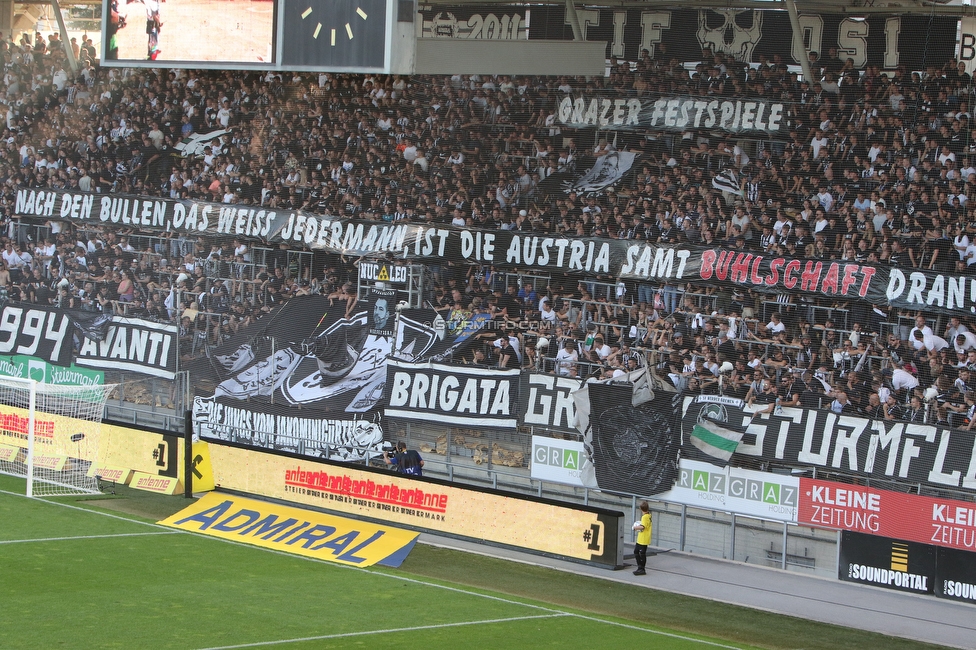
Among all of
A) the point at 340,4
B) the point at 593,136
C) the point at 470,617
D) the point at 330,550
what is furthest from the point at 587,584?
the point at 593,136

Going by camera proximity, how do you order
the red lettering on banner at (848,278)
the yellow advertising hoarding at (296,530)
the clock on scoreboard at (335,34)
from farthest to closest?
the red lettering on banner at (848,278) < the yellow advertising hoarding at (296,530) < the clock on scoreboard at (335,34)

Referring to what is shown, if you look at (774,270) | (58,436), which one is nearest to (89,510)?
(58,436)

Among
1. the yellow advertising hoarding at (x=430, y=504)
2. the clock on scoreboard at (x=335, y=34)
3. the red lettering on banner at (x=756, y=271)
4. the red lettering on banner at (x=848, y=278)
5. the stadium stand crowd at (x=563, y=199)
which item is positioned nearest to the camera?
the clock on scoreboard at (x=335, y=34)

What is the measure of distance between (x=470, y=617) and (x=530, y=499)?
312cm

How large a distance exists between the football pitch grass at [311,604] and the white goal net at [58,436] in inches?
90.7

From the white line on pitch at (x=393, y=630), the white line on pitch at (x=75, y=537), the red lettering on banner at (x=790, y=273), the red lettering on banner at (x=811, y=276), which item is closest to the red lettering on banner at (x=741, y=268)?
the red lettering on banner at (x=790, y=273)

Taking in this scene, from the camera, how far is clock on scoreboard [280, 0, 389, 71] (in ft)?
48.9

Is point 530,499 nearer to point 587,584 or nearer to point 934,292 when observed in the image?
point 587,584

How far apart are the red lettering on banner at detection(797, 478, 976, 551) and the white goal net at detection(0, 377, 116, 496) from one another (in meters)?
10.9

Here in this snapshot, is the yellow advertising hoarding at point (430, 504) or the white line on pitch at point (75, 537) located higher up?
the yellow advertising hoarding at point (430, 504)

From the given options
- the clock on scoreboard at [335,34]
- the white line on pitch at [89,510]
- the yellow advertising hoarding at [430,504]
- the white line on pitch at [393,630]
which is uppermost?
the clock on scoreboard at [335,34]

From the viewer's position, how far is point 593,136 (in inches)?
842

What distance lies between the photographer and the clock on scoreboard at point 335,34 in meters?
14.9

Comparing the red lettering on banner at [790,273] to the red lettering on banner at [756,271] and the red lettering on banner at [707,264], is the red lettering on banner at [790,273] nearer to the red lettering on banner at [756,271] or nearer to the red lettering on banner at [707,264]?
the red lettering on banner at [756,271]
